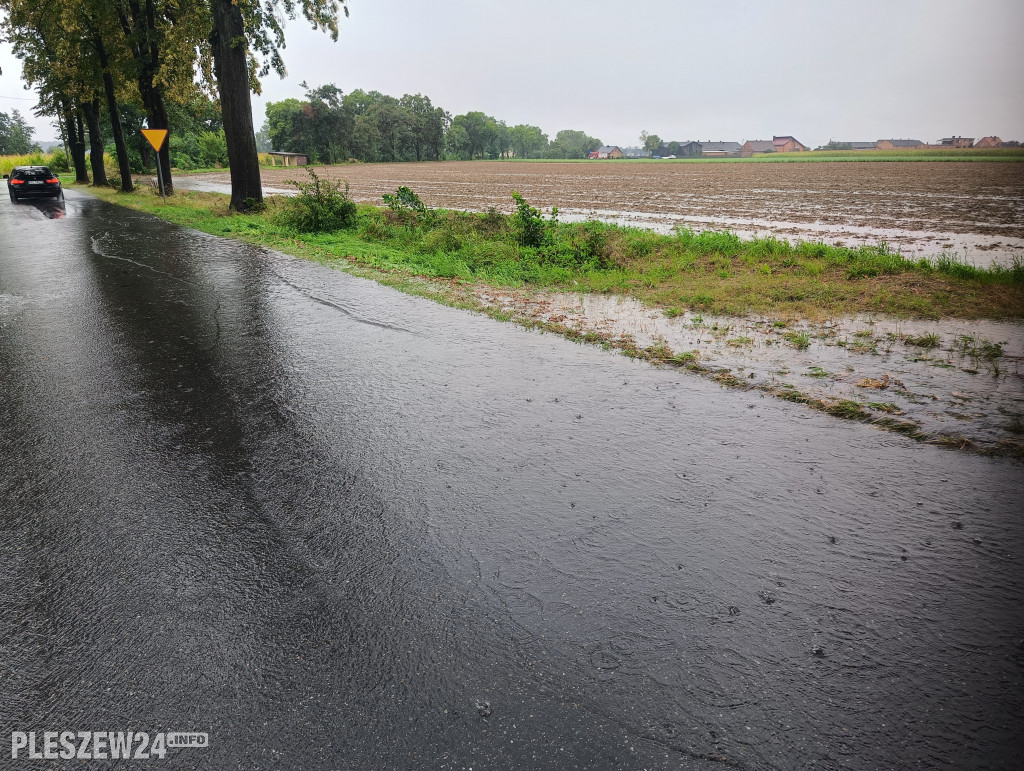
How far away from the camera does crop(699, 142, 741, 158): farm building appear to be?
182000mm

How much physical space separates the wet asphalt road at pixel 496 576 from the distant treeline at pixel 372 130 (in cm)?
10274

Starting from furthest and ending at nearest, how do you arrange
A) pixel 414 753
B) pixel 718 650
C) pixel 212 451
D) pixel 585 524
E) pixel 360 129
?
pixel 360 129
pixel 212 451
pixel 585 524
pixel 718 650
pixel 414 753

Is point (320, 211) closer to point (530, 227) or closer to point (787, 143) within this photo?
point (530, 227)

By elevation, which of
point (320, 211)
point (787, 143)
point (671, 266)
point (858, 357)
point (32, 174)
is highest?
point (787, 143)

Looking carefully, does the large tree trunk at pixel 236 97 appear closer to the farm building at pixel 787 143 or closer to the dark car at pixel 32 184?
the dark car at pixel 32 184

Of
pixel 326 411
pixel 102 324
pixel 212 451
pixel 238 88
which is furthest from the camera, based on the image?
pixel 238 88

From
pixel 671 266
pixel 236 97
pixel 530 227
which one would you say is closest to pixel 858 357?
pixel 671 266

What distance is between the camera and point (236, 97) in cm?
1772

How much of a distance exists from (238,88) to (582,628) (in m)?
20.0

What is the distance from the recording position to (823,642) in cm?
262

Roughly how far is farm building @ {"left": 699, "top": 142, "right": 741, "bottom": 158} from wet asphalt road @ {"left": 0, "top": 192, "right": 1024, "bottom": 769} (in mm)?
197508

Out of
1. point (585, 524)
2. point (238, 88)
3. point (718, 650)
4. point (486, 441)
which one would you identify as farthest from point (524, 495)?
point (238, 88)

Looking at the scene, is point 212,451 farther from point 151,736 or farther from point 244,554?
point 151,736

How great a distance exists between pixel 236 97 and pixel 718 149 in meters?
197
